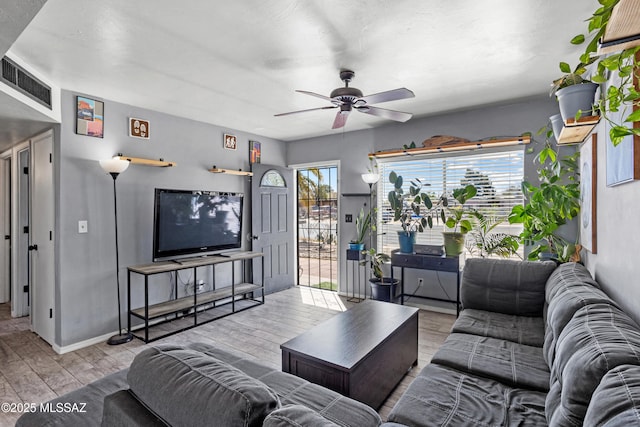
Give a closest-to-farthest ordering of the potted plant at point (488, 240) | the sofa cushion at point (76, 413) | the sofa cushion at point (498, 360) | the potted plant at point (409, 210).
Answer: the sofa cushion at point (76, 413) < the sofa cushion at point (498, 360) < the potted plant at point (488, 240) < the potted plant at point (409, 210)

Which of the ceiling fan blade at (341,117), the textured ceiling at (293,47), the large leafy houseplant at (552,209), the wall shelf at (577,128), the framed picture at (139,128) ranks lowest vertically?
the large leafy houseplant at (552,209)

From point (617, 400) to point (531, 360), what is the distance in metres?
1.18

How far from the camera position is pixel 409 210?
4352 millimetres

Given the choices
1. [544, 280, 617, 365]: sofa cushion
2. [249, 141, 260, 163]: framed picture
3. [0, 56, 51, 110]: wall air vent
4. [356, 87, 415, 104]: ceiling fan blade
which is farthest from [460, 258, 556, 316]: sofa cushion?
[0, 56, 51, 110]: wall air vent

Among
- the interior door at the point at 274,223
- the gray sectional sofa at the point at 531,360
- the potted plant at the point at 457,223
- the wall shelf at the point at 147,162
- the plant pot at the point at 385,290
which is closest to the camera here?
the gray sectional sofa at the point at 531,360

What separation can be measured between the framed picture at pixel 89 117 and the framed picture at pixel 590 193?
14.3ft

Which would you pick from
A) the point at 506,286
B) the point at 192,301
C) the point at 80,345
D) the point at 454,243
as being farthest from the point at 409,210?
the point at 80,345

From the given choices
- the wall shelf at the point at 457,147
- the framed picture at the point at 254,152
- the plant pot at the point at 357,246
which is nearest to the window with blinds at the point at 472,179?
the wall shelf at the point at 457,147

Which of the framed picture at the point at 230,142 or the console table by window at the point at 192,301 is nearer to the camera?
the console table by window at the point at 192,301

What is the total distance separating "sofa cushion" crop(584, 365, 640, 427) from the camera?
778mm

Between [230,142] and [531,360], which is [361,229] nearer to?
[230,142]

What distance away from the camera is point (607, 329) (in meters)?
1.24

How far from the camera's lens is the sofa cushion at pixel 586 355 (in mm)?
1032

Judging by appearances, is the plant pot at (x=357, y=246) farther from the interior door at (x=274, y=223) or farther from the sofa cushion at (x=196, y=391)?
the sofa cushion at (x=196, y=391)
